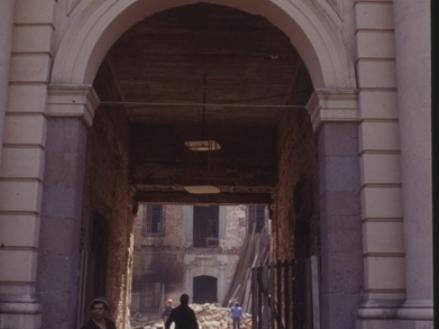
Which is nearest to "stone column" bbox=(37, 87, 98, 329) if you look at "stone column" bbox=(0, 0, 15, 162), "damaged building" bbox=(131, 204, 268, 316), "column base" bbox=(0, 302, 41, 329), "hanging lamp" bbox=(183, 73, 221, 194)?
"column base" bbox=(0, 302, 41, 329)

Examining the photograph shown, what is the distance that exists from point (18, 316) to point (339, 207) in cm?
309

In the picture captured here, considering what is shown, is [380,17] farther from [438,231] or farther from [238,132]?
[238,132]

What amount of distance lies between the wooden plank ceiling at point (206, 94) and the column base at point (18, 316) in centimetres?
270

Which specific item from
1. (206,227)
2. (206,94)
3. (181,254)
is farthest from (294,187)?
(206,227)

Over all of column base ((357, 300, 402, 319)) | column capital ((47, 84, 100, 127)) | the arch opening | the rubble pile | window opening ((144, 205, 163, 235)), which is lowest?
the rubble pile

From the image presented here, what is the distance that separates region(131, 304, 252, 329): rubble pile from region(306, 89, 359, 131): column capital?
17.9m

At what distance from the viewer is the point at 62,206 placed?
599 cm

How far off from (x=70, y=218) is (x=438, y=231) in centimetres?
481

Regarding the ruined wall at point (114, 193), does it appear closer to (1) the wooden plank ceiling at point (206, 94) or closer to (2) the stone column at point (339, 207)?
(1) the wooden plank ceiling at point (206, 94)

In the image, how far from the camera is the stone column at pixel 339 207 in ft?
19.4

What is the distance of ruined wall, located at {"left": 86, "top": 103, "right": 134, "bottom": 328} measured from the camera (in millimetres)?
8963

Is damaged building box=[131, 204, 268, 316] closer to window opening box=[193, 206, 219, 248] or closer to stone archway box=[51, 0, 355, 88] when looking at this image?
window opening box=[193, 206, 219, 248]

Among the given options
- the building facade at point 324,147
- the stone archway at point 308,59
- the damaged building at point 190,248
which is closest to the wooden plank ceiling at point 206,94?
the stone archway at point 308,59

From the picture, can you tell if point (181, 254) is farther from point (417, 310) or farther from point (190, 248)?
point (417, 310)
